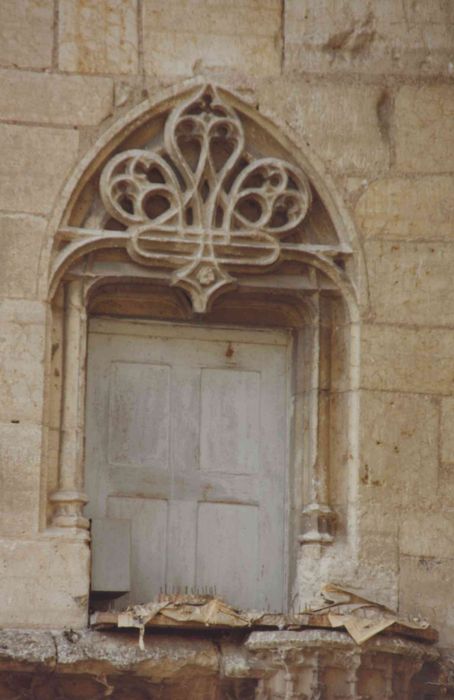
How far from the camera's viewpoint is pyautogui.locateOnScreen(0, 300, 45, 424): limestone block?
1376 centimetres

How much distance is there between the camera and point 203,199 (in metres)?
14.2

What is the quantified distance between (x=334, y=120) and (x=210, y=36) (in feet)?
2.23

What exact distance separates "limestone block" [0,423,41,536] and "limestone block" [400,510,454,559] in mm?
1650

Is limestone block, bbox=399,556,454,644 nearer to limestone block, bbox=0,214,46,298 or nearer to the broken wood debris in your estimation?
the broken wood debris

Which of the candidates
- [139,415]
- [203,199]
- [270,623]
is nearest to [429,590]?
[270,623]

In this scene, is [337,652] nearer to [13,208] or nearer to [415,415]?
[415,415]

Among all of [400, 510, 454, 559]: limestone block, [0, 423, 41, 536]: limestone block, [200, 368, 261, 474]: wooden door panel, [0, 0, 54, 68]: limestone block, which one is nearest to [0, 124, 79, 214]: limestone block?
[0, 0, 54, 68]: limestone block

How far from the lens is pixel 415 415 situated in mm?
14086

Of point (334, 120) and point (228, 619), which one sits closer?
point (228, 619)

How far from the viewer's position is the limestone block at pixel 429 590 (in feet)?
45.5

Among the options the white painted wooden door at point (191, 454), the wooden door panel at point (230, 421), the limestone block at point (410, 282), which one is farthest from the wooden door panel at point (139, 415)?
the limestone block at point (410, 282)

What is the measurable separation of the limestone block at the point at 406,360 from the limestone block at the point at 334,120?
752 mm

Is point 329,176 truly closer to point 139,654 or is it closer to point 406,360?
point 406,360

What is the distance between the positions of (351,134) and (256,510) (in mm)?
1760
